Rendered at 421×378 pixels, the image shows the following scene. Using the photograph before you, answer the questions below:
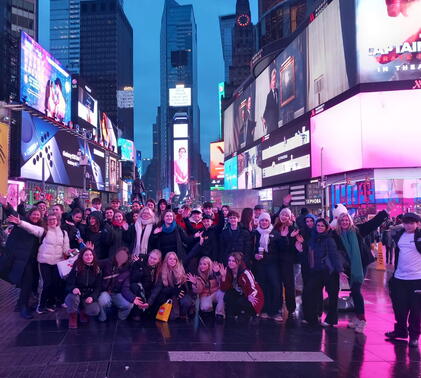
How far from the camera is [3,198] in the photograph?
9.02m

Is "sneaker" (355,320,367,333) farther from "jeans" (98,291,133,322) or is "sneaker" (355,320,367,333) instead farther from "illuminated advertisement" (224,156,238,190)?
"illuminated advertisement" (224,156,238,190)

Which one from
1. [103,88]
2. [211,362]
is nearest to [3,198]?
[211,362]

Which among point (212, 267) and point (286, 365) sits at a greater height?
point (212, 267)

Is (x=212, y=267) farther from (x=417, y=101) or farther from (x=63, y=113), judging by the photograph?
(x=63, y=113)

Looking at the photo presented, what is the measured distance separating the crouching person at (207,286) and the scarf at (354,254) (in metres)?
2.26

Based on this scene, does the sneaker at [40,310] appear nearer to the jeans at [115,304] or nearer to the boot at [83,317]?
the boot at [83,317]

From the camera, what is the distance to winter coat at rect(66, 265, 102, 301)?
7844 mm

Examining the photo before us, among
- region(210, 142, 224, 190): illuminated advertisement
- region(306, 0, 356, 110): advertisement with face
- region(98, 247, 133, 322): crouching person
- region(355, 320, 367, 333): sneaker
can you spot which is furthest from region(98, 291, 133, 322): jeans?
region(210, 142, 224, 190): illuminated advertisement

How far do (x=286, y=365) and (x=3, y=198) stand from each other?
6182 mm

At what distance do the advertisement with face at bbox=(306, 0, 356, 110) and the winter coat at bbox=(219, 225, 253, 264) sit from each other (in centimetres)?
3511

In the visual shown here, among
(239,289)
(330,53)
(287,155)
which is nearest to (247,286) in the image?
(239,289)

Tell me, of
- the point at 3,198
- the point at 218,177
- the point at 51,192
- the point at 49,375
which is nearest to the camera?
the point at 49,375

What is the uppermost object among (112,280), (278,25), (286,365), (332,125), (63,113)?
(278,25)

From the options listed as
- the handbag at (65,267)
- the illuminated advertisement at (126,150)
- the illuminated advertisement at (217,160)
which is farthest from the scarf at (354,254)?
the illuminated advertisement at (217,160)
